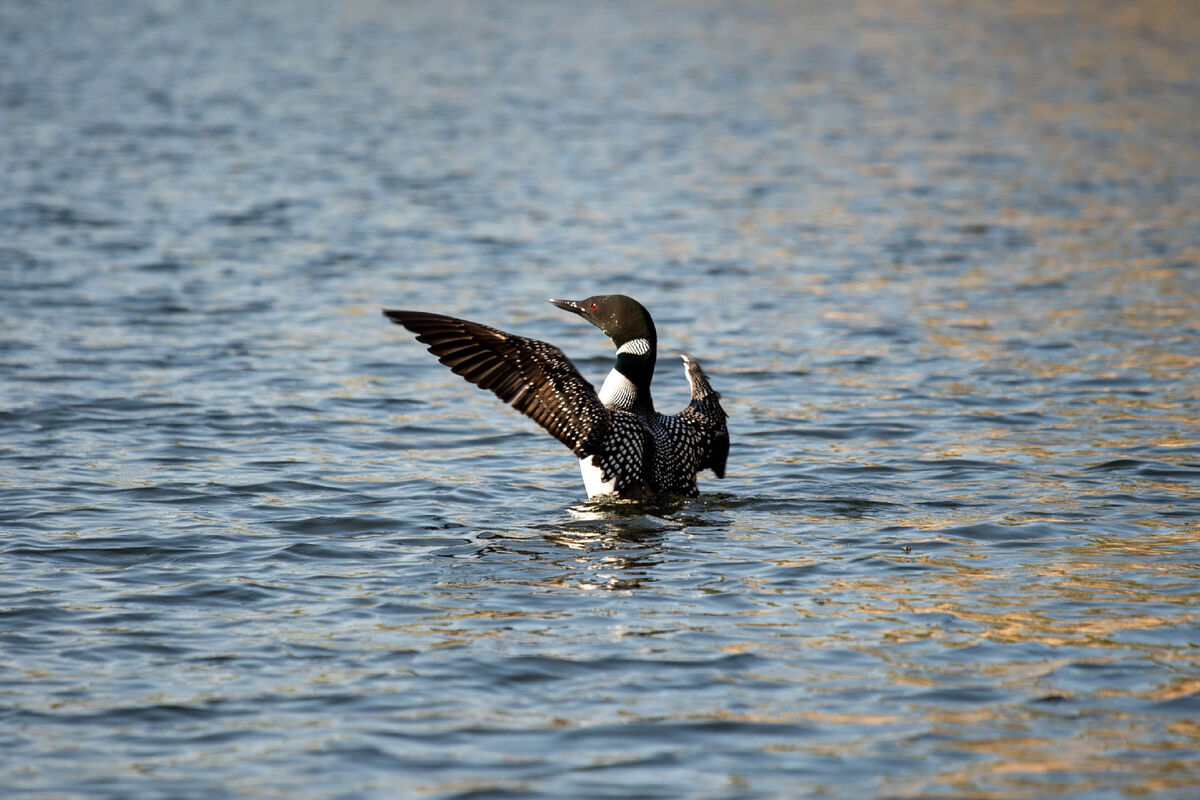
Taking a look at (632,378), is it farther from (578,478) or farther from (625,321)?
(578,478)

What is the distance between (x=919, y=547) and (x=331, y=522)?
11.0 feet

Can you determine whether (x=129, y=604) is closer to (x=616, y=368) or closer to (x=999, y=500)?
(x=616, y=368)

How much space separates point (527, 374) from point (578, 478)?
4.37 feet

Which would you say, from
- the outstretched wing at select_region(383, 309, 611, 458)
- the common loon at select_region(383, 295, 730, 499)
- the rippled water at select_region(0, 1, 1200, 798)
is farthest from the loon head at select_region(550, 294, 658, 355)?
the rippled water at select_region(0, 1, 1200, 798)

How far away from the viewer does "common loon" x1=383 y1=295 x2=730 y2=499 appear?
896cm

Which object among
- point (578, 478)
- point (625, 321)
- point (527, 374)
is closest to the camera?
point (527, 374)

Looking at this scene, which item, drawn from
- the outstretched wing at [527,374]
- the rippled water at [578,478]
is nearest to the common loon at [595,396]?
the outstretched wing at [527,374]

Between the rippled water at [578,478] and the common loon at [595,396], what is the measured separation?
0.99 feet

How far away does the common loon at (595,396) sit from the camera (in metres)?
8.96

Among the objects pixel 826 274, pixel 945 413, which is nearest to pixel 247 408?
pixel 945 413

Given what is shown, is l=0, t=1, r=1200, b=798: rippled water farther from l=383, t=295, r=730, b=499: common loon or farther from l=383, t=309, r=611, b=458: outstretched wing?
l=383, t=309, r=611, b=458: outstretched wing

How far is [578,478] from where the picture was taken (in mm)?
10156

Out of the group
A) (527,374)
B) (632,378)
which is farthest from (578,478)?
(527,374)

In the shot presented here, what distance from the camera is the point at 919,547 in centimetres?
834
